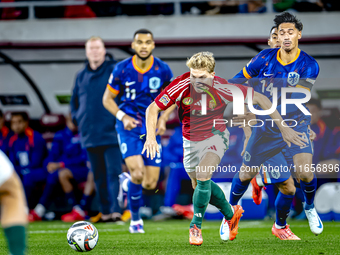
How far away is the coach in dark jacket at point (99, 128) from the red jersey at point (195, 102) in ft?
8.75

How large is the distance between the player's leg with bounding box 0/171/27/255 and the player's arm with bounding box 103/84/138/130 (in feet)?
12.2

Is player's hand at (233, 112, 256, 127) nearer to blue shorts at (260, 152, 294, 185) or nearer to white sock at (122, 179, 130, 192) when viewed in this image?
blue shorts at (260, 152, 294, 185)

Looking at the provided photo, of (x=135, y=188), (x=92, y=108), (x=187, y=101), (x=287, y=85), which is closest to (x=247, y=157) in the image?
(x=287, y=85)

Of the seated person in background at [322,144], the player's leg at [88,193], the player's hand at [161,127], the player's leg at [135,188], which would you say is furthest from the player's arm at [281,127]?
the player's leg at [88,193]

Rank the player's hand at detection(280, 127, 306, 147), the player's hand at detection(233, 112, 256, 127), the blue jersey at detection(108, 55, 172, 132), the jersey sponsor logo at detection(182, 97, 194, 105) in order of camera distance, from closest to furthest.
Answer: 1. the jersey sponsor logo at detection(182, 97, 194, 105)
2. the player's hand at detection(280, 127, 306, 147)
3. the player's hand at detection(233, 112, 256, 127)
4. the blue jersey at detection(108, 55, 172, 132)

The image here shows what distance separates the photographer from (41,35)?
9.76 m

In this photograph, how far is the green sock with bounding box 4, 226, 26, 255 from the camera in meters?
2.19

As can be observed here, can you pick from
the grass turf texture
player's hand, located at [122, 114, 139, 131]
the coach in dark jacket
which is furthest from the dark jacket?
the grass turf texture

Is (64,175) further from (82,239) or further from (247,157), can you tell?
(82,239)

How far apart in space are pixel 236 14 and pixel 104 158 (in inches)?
162

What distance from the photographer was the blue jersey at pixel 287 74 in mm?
4961

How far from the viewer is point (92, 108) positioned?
7.50 meters

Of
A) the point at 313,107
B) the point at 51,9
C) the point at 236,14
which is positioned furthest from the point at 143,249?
the point at 51,9

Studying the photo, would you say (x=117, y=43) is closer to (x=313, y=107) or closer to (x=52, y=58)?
(x=52, y=58)
